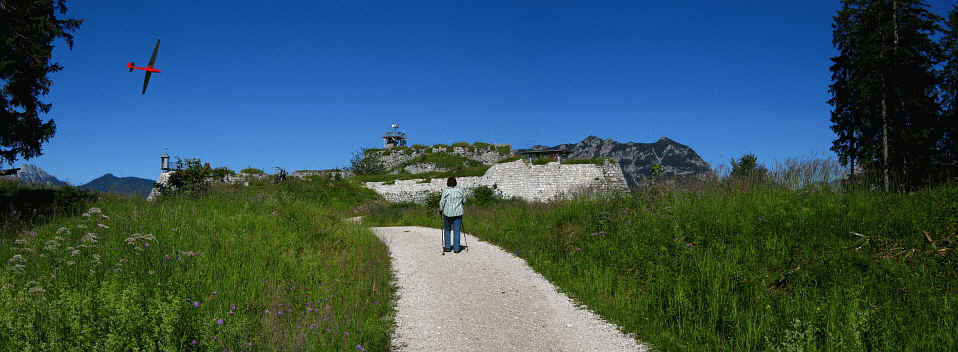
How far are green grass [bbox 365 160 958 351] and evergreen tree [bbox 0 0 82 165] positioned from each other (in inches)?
609

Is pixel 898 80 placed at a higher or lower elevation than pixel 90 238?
higher

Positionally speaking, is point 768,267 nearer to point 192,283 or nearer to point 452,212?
point 452,212

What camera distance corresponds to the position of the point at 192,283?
5.14m

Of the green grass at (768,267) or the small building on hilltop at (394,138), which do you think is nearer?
the green grass at (768,267)

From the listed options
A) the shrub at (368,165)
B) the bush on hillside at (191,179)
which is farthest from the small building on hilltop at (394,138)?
the bush on hillside at (191,179)

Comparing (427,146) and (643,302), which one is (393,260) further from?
(427,146)

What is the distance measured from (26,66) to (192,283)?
45.0 feet

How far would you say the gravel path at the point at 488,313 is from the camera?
4.77 metres

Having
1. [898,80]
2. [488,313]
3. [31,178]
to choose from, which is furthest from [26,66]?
[898,80]

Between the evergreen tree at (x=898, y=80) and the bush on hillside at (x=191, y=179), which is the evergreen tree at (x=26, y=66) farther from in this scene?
the evergreen tree at (x=898, y=80)

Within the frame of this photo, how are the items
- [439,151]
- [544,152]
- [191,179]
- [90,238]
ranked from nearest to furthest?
[90,238]
[191,179]
[544,152]
[439,151]

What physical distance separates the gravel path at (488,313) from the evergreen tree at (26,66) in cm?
1289

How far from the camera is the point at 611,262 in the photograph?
7.60 metres

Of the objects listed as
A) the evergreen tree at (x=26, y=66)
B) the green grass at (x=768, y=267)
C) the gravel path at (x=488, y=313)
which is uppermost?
the evergreen tree at (x=26, y=66)
